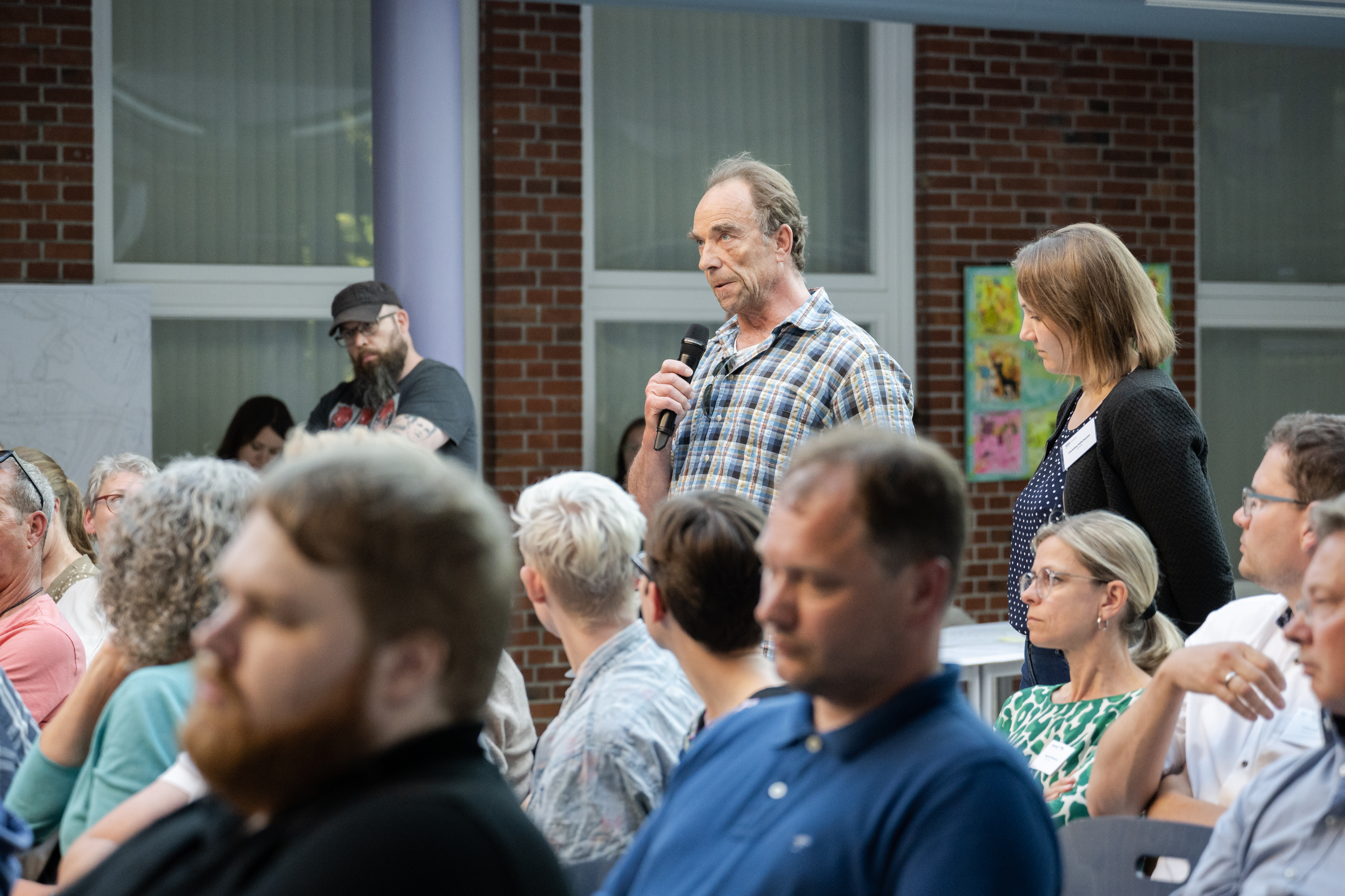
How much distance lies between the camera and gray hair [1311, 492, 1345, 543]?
156 centimetres

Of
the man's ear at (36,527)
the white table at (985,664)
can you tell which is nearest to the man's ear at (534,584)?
the man's ear at (36,527)

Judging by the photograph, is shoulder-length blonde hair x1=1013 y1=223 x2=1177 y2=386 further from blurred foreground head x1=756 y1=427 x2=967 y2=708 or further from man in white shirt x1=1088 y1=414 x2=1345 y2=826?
blurred foreground head x1=756 y1=427 x2=967 y2=708

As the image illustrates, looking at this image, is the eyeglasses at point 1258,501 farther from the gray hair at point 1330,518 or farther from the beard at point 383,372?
the beard at point 383,372

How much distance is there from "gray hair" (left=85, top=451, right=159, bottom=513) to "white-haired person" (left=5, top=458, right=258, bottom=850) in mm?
1645

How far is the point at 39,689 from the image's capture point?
248 centimetres

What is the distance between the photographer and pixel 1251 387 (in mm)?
6602

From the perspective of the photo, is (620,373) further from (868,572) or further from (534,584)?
(868,572)

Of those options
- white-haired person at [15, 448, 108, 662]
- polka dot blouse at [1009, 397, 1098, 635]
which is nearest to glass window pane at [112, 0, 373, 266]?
white-haired person at [15, 448, 108, 662]

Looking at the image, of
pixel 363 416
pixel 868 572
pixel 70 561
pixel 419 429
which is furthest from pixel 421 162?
pixel 868 572

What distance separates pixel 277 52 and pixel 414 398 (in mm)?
2292

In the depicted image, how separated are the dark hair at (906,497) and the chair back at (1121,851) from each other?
57 cm

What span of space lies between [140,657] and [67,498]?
188 centimetres

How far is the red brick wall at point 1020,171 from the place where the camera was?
6.02m

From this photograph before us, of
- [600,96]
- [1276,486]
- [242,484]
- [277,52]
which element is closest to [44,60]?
[277,52]
